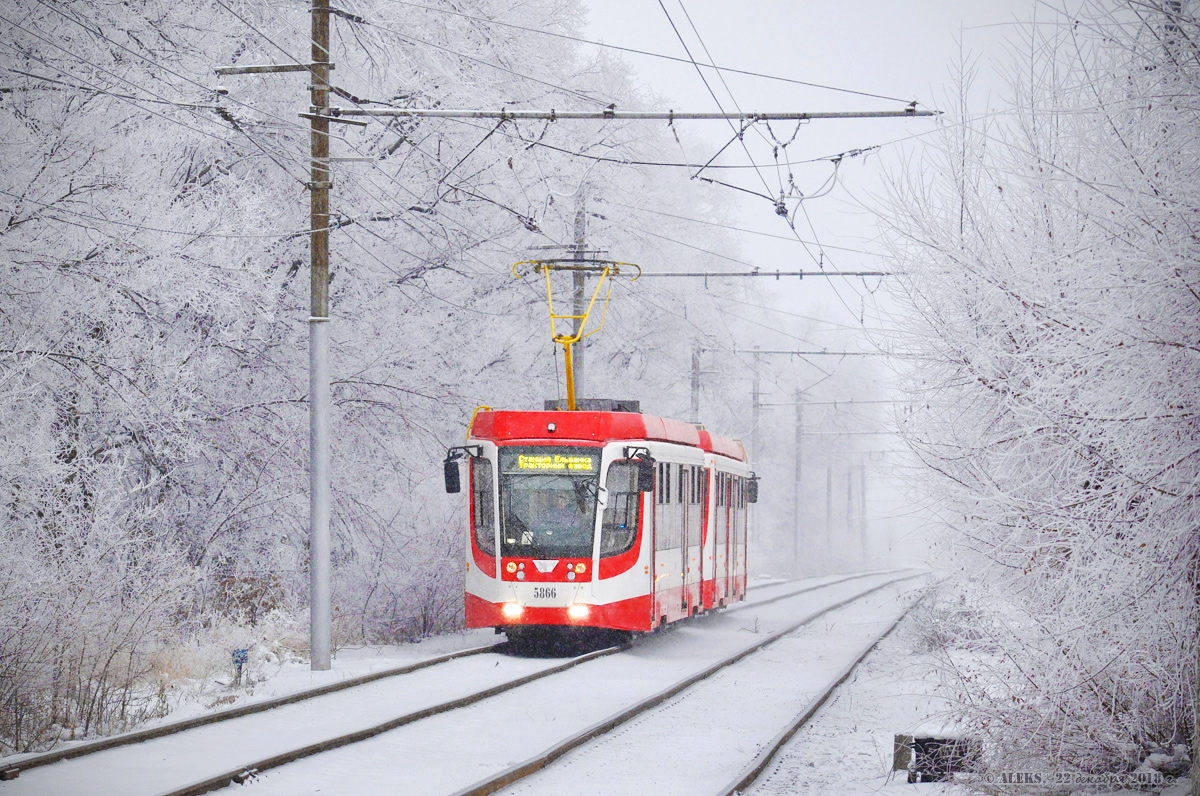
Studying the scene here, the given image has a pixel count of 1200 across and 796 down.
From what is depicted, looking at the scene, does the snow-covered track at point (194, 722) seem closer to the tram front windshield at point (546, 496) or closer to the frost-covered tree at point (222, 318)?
the frost-covered tree at point (222, 318)

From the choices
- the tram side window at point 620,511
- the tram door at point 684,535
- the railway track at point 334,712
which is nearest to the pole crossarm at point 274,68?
the tram side window at point 620,511

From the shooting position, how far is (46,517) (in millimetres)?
12547

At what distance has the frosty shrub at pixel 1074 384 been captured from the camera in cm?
707

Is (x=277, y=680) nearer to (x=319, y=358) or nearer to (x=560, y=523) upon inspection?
(x=319, y=358)

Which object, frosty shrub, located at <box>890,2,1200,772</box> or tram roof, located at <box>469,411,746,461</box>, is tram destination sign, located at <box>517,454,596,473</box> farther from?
frosty shrub, located at <box>890,2,1200,772</box>

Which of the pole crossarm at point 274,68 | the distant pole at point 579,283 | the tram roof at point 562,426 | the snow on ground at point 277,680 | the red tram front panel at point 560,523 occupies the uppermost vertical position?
the pole crossarm at point 274,68

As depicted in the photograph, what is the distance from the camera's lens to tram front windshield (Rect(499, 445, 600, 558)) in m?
17.2

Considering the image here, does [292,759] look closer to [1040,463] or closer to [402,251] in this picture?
[1040,463]

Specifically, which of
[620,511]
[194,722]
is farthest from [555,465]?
[194,722]

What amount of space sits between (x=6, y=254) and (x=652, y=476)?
810cm

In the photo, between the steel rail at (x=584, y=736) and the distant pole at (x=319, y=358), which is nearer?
the steel rail at (x=584, y=736)

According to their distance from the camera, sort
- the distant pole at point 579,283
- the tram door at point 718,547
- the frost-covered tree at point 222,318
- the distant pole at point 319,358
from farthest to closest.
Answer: the distant pole at point 579,283 → the tram door at point 718,547 → the distant pole at point 319,358 → the frost-covered tree at point 222,318

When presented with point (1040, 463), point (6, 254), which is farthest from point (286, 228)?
point (1040, 463)

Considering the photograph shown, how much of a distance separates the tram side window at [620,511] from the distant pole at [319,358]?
370 cm
